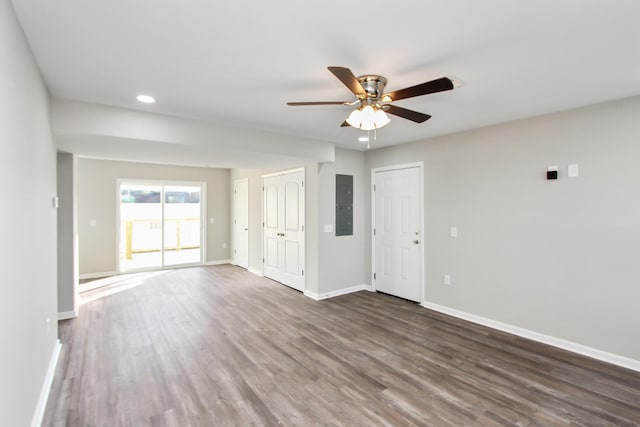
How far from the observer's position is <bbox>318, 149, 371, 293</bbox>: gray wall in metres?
5.00

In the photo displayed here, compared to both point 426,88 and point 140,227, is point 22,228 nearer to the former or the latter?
point 426,88

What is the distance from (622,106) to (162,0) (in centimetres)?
385

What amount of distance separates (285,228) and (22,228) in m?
4.08

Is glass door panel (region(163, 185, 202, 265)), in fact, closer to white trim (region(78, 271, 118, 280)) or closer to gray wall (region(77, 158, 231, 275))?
gray wall (region(77, 158, 231, 275))

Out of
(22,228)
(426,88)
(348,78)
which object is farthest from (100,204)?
(426,88)

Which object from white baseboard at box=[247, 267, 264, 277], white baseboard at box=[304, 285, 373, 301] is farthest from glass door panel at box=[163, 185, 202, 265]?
white baseboard at box=[304, 285, 373, 301]

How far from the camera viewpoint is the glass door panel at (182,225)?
23.6 feet

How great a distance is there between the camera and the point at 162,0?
1535 mm

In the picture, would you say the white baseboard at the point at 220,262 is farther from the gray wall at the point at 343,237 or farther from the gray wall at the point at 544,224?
the gray wall at the point at 544,224

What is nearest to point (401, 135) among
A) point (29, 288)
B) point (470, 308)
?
point (470, 308)

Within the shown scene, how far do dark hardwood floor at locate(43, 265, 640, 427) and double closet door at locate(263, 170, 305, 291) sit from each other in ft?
3.97

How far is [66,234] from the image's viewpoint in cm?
411

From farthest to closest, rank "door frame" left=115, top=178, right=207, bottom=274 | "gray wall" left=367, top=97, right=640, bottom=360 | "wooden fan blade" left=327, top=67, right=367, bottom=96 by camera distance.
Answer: "door frame" left=115, top=178, right=207, bottom=274
"gray wall" left=367, top=97, right=640, bottom=360
"wooden fan blade" left=327, top=67, right=367, bottom=96

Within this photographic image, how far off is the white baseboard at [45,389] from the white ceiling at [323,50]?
→ 2372mm
